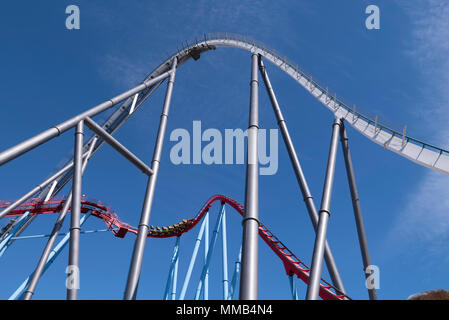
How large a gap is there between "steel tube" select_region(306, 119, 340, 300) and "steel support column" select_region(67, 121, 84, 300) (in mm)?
3253

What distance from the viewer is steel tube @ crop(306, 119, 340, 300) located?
460 centimetres

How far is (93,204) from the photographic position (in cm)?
1608

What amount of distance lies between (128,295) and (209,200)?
1224 cm

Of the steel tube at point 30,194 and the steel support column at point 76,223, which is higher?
the steel tube at point 30,194

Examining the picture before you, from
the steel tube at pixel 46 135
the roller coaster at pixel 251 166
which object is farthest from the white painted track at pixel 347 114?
the steel tube at pixel 46 135

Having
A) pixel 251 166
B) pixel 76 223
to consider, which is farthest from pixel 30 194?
pixel 251 166

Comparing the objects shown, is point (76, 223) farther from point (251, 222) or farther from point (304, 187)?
point (304, 187)

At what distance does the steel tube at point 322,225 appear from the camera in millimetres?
4604

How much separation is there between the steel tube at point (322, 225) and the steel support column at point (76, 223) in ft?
10.7

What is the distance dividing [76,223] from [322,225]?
3.88 meters

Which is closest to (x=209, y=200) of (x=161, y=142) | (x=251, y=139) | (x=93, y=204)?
(x=93, y=204)

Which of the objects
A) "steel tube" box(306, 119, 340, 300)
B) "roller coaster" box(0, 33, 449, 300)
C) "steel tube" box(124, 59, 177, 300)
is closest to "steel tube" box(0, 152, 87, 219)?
"roller coaster" box(0, 33, 449, 300)

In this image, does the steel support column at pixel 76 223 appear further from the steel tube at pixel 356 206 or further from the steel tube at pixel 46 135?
the steel tube at pixel 356 206
